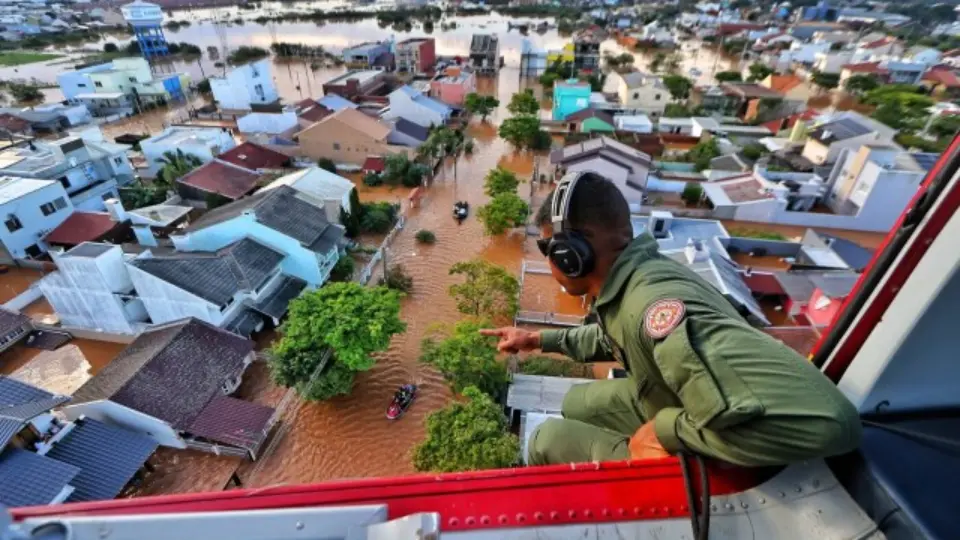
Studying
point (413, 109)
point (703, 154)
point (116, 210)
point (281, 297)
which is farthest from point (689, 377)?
point (413, 109)

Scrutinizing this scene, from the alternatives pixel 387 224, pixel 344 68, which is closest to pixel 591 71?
pixel 344 68

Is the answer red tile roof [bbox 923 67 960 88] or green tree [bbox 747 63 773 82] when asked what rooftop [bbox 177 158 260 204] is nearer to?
green tree [bbox 747 63 773 82]

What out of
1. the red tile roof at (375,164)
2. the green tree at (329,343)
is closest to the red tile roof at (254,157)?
the red tile roof at (375,164)

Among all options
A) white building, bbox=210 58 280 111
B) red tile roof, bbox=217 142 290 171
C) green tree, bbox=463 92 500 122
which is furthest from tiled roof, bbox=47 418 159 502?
white building, bbox=210 58 280 111

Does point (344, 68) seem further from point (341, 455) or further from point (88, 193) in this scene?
point (341, 455)

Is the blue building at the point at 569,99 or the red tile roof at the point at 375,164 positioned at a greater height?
the blue building at the point at 569,99

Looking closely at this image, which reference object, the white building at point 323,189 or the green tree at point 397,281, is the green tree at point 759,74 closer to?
the white building at point 323,189
